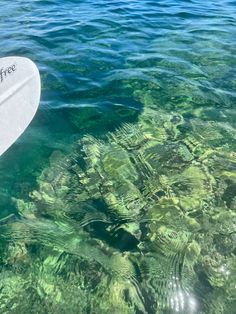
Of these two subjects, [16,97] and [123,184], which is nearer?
[123,184]

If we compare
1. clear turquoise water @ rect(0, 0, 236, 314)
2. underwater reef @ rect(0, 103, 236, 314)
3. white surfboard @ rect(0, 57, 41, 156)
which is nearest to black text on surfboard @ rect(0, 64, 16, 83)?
white surfboard @ rect(0, 57, 41, 156)

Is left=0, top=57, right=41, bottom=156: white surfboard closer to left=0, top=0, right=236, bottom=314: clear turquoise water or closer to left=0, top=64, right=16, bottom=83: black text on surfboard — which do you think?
left=0, top=64, right=16, bottom=83: black text on surfboard

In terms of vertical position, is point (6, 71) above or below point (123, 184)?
above

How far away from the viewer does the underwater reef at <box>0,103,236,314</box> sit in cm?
299

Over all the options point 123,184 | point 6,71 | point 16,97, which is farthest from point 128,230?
point 6,71

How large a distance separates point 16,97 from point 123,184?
2.28 meters

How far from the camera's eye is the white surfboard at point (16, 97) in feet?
15.7

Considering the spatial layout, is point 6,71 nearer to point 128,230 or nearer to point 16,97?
point 16,97

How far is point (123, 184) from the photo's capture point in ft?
13.7

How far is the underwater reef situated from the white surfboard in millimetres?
754

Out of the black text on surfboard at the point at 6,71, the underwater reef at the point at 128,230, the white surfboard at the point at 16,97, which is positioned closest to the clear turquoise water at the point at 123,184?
the underwater reef at the point at 128,230

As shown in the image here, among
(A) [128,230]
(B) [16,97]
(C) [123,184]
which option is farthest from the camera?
(B) [16,97]

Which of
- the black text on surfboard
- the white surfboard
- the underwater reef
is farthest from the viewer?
the black text on surfboard

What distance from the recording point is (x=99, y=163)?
14.8ft
